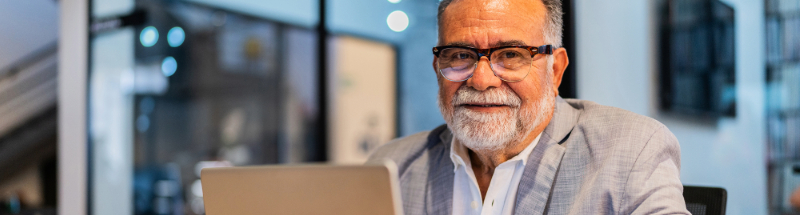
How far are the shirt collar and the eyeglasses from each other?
7.1 inches

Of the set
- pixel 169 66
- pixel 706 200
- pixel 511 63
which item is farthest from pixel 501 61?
pixel 169 66

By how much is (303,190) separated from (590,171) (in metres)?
0.70

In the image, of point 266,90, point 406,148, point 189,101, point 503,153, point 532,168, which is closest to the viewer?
point 532,168

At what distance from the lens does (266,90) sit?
4.59m

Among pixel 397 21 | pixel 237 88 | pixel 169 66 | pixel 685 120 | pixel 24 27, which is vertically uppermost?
pixel 24 27

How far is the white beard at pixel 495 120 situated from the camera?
130cm

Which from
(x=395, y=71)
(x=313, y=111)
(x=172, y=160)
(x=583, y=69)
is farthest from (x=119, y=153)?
(x=583, y=69)

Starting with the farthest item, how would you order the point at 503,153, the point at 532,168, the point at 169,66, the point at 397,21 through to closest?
1. the point at 169,66
2. the point at 397,21
3. the point at 503,153
4. the point at 532,168

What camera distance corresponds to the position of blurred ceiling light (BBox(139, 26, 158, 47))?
13.1 feet

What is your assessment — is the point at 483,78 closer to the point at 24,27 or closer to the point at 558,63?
the point at 558,63

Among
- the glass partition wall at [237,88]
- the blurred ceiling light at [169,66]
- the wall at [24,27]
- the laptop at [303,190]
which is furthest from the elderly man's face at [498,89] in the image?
the wall at [24,27]

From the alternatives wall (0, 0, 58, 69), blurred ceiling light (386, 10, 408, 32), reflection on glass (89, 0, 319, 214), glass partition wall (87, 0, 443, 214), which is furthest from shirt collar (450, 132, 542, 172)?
wall (0, 0, 58, 69)

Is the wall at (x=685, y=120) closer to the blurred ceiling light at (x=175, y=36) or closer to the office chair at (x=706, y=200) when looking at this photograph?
the office chair at (x=706, y=200)

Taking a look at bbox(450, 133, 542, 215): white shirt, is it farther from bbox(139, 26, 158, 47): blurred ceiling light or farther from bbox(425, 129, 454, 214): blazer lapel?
bbox(139, 26, 158, 47): blurred ceiling light
